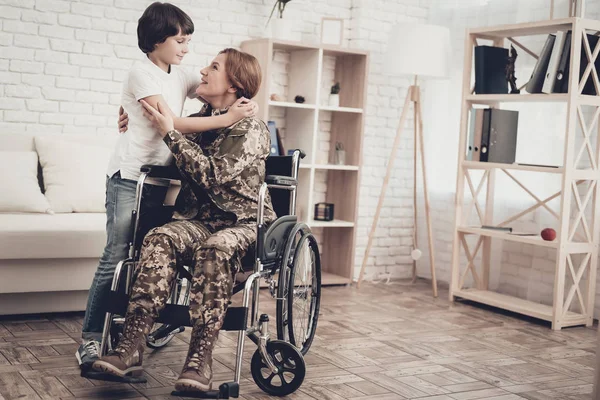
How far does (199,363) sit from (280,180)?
73 cm

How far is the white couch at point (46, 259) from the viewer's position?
130 inches

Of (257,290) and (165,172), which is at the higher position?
(165,172)

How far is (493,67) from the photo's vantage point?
171 inches

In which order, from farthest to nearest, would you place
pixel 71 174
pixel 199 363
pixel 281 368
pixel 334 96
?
pixel 334 96 < pixel 71 174 < pixel 281 368 < pixel 199 363

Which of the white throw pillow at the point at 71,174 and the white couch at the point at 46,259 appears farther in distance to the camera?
the white throw pillow at the point at 71,174

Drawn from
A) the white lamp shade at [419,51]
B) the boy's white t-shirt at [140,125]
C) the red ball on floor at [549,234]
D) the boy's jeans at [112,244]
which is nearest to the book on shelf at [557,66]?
the white lamp shade at [419,51]

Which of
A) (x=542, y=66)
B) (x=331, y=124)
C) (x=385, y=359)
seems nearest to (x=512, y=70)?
(x=542, y=66)

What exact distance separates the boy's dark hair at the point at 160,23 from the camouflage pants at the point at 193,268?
2.17 ft

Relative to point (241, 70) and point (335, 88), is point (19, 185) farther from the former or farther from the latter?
point (335, 88)

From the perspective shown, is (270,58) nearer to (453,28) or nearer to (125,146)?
(453,28)

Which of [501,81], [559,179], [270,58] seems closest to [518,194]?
[559,179]

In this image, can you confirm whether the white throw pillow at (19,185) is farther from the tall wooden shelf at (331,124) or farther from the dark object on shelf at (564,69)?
the dark object on shelf at (564,69)

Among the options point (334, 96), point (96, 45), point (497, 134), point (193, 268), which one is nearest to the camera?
point (193, 268)

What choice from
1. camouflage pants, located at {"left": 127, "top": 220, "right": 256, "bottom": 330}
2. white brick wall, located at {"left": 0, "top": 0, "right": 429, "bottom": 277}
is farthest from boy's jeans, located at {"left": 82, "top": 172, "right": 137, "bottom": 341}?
white brick wall, located at {"left": 0, "top": 0, "right": 429, "bottom": 277}
